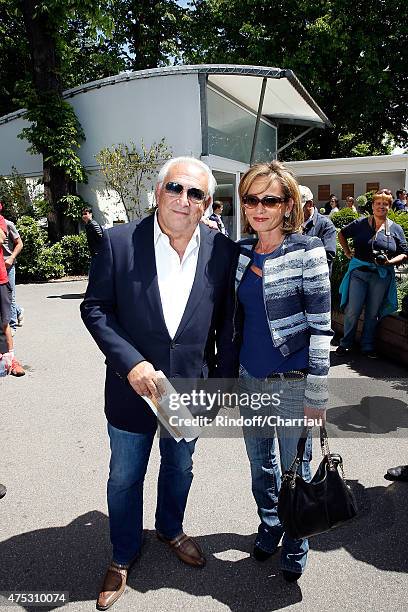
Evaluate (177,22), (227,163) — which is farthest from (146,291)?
(177,22)

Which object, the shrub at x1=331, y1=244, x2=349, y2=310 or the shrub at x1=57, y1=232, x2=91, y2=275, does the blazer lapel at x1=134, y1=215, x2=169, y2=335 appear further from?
the shrub at x1=57, y1=232, x2=91, y2=275

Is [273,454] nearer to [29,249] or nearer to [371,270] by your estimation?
[371,270]

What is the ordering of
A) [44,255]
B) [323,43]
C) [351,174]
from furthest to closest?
[351,174] < [323,43] < [44,255]

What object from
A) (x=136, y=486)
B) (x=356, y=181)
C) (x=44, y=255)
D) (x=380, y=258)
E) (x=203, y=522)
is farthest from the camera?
(x=356, y=181)

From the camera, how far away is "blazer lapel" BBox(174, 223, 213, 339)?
2.09 m

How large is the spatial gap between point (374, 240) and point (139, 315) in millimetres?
4168

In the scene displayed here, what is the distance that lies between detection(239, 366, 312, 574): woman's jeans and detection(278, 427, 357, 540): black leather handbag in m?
0.12

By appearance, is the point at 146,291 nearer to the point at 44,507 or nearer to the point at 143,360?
the point at 143,360

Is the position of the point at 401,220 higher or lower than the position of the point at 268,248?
higher

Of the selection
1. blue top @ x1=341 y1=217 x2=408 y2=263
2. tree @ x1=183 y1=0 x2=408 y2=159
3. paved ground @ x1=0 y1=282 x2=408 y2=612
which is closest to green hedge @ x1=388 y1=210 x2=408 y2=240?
blue top @ x1=341 y1=217 x2=408 y2=263

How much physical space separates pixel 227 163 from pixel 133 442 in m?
13.9

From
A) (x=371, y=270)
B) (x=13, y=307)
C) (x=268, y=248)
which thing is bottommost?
(x=13, y=307)

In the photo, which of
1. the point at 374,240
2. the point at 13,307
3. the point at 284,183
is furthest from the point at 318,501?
the point at 13,307

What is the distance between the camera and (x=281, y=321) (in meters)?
2.11
